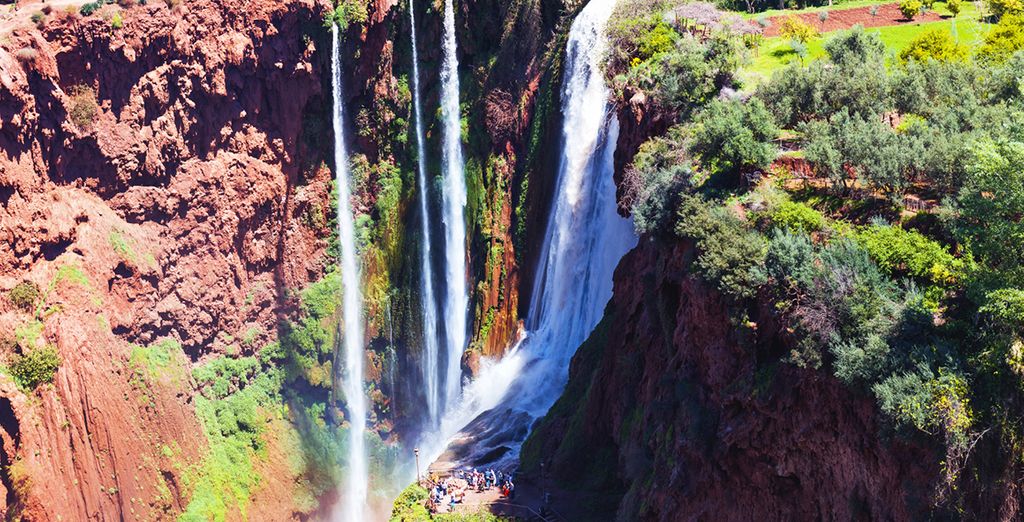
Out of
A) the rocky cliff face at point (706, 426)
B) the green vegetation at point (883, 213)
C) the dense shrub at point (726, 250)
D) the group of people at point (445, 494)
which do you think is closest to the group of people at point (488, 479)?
the group of people at point (445, 494)

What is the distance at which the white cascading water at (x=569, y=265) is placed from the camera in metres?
37.7

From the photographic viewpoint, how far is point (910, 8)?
111ft

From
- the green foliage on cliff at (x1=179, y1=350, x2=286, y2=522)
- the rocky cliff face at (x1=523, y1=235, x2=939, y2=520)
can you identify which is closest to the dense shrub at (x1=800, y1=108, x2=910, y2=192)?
the rocky cliff face at (x1=523, y1=235, x2=939, y2=520)

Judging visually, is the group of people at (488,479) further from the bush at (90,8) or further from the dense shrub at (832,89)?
the bush at (90,8)

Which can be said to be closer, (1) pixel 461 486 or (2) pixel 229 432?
(1) pixel 461 486

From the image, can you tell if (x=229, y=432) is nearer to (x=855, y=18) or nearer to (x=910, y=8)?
(x=855, y=18)

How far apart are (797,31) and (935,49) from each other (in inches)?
218

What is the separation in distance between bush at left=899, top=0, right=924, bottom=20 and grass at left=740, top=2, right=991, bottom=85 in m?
0.57

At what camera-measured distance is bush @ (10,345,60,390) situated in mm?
39188

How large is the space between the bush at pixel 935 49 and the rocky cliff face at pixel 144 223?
26926 millimetres

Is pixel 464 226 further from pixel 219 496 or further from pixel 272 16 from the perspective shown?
pixel 219 496

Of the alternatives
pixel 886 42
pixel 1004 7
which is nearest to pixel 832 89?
pixel 886 42

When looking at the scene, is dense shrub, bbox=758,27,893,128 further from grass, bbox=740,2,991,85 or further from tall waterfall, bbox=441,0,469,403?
tall waterfall, bbox=441,0,469,403

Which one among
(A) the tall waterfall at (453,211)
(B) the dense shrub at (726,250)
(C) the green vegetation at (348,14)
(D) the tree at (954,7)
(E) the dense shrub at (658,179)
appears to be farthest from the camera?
(A) the tall waterfall at (453,211)
